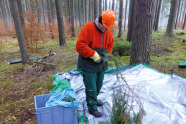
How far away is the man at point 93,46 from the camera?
1859 millimetres

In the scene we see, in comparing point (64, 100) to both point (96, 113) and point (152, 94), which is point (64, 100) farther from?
point (152, 94)

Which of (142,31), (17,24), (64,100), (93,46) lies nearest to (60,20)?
(17,24)

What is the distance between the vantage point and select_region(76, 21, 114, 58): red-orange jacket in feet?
6.12

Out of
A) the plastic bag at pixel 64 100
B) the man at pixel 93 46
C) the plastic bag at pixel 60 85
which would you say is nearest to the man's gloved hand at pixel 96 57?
the man at pixel 93 46

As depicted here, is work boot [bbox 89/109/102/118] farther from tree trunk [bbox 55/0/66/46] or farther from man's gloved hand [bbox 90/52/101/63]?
tree trunk [bbox 55/0/66/46]

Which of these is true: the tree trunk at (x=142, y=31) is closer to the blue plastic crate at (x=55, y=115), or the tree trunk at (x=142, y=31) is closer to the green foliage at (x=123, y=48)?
the green foliage at (x=123, y=48)

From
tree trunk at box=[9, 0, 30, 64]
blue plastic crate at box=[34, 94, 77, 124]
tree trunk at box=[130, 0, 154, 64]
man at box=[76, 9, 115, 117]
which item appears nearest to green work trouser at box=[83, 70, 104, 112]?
man at box=[76, 9, 115, 117]

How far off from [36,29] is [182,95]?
700 centimetres

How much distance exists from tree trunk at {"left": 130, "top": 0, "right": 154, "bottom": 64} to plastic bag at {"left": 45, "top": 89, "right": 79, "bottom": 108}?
2562 mm

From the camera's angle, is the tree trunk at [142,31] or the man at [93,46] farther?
the tree trunk at [142,31]

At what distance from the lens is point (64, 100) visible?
2143mm

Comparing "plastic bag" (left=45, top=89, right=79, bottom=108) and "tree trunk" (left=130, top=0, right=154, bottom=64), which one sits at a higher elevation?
"tree trunk" (left=130, top=0, right=154, bottom=64)

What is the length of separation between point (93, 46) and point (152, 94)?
1743 mm

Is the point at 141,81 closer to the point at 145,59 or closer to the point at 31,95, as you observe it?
the point at 145,59
